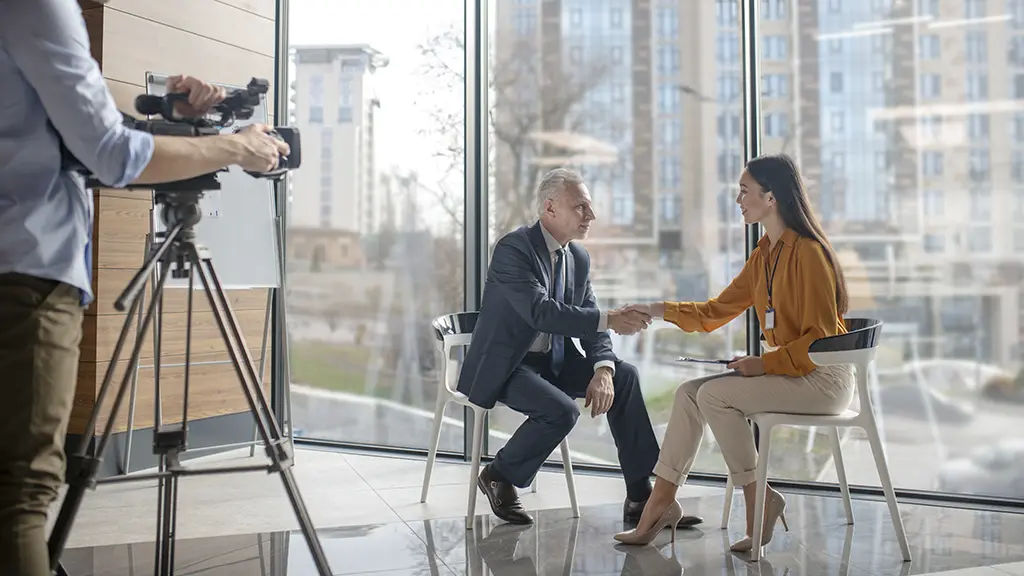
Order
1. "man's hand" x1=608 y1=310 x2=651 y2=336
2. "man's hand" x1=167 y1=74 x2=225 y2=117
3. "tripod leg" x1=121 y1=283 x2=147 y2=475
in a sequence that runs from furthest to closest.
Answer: "tripod leg" x1=121 y1=283 x2=147 y2=475 < "man's hand" x1=608 y1=310 x2=651 y2=336 < "man's hand" x1=167 y1=74 x2=225 y2=117

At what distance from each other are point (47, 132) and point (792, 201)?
218 cm

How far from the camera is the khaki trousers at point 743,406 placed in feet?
8.60

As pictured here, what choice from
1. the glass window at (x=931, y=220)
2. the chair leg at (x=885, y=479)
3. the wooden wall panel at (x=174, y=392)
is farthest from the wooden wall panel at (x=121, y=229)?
the chair leg at (x=885, y=479)

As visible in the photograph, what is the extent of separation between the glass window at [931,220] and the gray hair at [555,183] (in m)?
1.16

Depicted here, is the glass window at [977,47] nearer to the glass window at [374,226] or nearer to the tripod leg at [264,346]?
the glass window at [374,226]

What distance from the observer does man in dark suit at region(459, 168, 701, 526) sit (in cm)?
296

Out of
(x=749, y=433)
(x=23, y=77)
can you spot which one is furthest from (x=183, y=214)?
(x=749, y=433)

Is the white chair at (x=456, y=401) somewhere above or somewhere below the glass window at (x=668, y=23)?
below

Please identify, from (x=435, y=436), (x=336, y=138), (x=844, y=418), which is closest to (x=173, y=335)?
(x=336, y=138)

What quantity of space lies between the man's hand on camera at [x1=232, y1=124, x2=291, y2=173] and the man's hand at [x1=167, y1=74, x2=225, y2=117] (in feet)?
0.53

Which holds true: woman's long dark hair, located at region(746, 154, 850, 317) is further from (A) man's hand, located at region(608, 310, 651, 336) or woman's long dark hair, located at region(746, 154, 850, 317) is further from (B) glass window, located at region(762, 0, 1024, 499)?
(B) glass window, located at region(762, 0, 1024, 499)

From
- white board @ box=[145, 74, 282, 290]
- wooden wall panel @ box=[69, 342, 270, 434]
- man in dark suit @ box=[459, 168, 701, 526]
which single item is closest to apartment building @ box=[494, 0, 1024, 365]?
man in dark suit @ box=[459, 168, 701, 526]

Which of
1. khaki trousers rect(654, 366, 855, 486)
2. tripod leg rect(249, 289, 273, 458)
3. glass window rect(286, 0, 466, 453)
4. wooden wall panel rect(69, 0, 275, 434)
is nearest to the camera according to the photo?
khaki trousers rect(654, 366, 855, 486)

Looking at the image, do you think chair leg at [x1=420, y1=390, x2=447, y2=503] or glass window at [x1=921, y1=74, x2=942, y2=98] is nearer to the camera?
chair leg at [x1=420, y1=390, x2=447, y2=503]
